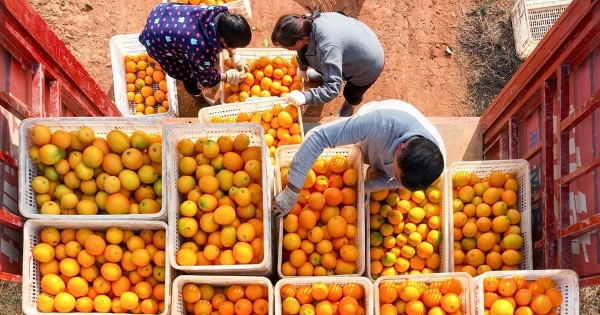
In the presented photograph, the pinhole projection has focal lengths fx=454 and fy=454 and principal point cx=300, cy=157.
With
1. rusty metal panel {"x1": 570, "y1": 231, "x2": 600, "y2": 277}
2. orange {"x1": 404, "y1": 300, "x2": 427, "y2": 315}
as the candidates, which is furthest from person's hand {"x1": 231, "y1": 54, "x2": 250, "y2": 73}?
rusty metal panel {"x1": 570, "y1": 231, "x2": 600, "y2": 277}

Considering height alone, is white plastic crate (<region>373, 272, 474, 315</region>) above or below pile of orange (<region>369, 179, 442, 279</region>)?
below

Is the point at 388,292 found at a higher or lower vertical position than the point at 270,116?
lower

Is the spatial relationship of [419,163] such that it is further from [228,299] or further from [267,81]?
[267,81]

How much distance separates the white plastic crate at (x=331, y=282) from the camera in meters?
2.96

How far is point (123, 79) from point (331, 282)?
351 centimetres

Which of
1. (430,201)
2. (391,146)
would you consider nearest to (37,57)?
(391,146)

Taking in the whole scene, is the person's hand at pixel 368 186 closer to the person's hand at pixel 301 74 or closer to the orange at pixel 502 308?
the orange at pixel 502 308

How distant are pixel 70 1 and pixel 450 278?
222 inches

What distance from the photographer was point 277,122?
390 centimetres

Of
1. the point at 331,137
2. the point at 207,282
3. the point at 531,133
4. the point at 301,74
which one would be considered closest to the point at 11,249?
the point at 207,282

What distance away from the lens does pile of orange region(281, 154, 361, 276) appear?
10.2ft

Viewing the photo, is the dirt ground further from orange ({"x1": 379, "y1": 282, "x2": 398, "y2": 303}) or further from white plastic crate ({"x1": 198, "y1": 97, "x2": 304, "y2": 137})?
orange ({"x1": 379, "y1": 282, "x2": 398, "y2": 303})

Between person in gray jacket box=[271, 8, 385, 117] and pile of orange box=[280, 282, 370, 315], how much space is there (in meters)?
1.56

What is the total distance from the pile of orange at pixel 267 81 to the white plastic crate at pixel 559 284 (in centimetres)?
266
